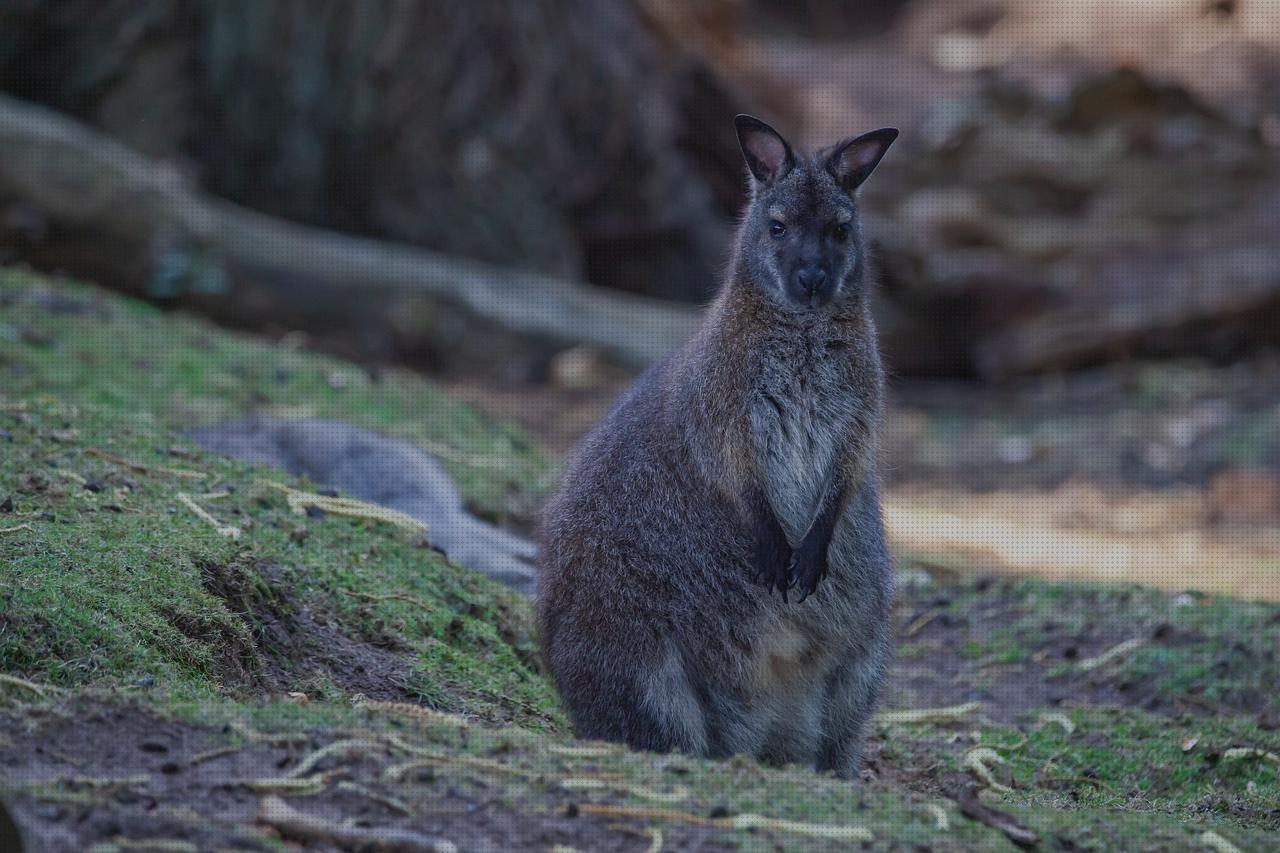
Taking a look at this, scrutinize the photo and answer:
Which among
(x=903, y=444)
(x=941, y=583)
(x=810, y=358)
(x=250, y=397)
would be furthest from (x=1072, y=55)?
(x=810, y=358)

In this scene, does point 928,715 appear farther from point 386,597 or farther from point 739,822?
point 739,822

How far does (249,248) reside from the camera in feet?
33.6

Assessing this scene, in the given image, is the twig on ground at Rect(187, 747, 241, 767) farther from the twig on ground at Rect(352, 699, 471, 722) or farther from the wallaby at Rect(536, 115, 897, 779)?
the wallaby at Rect(536, 115, 897, 779)

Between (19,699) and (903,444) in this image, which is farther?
(903,444)

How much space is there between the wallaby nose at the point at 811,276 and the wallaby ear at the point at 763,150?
0.41m

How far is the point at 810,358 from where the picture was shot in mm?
4484

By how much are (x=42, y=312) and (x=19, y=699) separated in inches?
196

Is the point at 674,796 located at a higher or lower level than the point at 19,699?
higher

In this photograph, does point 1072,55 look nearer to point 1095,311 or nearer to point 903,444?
point 1095,311

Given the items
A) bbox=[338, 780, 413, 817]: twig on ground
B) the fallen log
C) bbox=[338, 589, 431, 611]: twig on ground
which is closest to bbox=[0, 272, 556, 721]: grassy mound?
bbox=[338, 589, 431, 611]: twig on ground

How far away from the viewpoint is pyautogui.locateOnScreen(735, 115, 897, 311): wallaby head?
444 cm

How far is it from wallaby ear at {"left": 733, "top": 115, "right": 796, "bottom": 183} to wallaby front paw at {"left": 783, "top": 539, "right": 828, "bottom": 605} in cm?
122

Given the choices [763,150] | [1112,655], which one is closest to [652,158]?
[1112,655]

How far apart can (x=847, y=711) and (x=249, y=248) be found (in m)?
7.02
